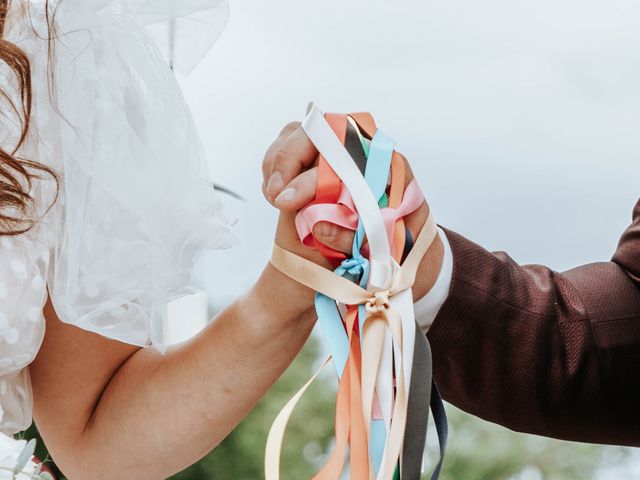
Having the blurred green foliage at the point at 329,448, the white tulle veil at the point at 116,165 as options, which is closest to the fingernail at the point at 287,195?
the white tulle veil at the point at 116,165

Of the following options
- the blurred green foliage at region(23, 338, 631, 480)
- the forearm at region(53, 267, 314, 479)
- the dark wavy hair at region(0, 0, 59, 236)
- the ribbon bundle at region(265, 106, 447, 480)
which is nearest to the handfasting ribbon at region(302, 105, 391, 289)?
the ribbon bundle at region(265, 106, 447, 480)

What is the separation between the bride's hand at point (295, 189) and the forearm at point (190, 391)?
4 cm

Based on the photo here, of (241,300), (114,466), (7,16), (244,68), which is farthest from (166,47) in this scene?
(244,68)

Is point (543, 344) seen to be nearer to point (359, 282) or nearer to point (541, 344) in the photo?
point (541, 344)

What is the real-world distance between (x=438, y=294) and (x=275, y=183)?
A: 0.64 ft

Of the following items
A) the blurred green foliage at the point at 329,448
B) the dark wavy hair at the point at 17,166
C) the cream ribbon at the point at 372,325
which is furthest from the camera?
the blurred green foliage at the point at 329,448

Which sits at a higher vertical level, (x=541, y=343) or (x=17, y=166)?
(x=17, y=166)

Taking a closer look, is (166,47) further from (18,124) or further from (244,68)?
(244,68)

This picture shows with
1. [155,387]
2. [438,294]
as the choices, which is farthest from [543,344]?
[155,387]

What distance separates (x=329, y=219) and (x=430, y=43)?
1183mm

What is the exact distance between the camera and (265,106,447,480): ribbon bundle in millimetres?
550

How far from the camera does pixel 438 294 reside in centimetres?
72

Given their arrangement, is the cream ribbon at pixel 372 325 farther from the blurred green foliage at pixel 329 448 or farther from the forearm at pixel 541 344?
the blurred green foliage at pixel 329 448

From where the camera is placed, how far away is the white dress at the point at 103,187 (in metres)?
0.66
